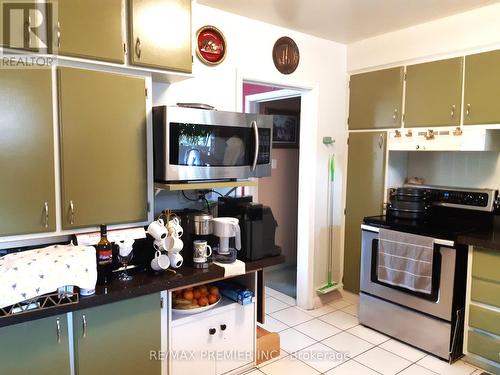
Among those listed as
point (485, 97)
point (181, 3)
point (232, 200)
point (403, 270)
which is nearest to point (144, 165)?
point (232, 200)

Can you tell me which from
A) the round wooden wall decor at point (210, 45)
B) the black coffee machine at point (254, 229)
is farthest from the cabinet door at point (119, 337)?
the round wooden wall decor at point (210, 45)

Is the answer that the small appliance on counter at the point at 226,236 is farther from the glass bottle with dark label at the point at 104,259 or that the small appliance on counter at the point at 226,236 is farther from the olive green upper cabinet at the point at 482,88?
the olive green upper cabinet at the point at 482,88

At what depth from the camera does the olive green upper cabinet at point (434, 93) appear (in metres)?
2.84

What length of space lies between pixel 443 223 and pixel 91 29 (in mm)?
2716

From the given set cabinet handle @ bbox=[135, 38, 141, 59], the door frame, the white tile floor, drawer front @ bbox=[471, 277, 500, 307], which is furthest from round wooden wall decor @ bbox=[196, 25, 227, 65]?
drawer front @ bbox=[471, 277, 500, 307]

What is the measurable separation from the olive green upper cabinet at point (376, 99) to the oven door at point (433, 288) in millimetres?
977

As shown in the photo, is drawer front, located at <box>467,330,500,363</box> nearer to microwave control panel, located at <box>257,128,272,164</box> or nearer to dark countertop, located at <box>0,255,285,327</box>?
dark countertop, located at <box>0,255,285,327</box>

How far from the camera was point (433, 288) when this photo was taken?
2.60 meters

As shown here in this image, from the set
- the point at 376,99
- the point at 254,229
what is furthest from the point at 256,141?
the point at 376,99

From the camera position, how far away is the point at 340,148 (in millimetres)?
3611

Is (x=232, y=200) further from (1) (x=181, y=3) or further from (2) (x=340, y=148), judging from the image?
(2) (x=340, y=148)

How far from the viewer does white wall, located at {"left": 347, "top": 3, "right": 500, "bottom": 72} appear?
2666mm

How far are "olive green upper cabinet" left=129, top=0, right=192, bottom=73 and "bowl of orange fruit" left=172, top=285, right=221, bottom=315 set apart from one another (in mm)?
1292

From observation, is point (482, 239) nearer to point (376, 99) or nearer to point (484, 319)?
point (484, 319)
